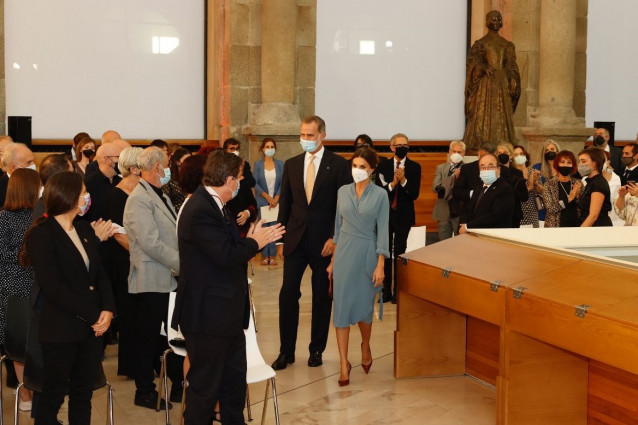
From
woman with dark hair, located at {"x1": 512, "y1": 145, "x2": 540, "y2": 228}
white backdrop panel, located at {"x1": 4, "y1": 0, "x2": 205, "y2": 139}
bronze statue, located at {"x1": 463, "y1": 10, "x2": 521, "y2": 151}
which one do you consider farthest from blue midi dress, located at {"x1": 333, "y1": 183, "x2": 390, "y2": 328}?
white backdrop panel, located at {"x1": 4, "y1": 0, "x2": 205, "y2": 139}

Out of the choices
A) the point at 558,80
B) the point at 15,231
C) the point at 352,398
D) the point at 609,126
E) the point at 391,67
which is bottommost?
the point at 352,398

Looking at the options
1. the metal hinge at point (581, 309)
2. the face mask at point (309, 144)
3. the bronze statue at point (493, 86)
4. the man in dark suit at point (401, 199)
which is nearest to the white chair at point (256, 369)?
the metal hinge at point (581, 309)

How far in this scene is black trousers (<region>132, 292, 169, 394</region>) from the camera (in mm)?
5973

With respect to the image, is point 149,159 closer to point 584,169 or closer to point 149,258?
point 149,258

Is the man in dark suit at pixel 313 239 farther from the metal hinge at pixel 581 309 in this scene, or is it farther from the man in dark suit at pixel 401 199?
the metal hinge at pixel 581 309

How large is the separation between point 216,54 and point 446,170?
14.0 ft

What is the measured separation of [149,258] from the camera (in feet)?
19.2

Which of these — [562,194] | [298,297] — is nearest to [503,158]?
[562,194]

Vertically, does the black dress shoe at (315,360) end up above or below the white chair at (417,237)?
below

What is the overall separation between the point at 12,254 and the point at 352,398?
2.31 m

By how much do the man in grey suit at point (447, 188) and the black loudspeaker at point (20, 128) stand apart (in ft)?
16.5

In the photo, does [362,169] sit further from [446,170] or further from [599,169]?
[446,170]

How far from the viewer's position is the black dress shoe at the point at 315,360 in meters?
7.04

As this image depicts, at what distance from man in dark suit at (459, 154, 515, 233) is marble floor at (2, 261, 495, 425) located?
126 centimetres
